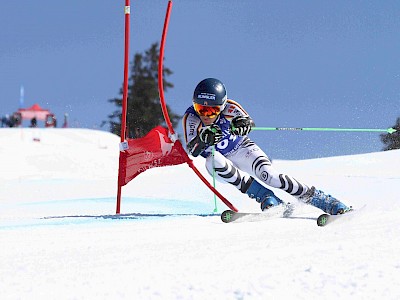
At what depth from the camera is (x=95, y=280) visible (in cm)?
285

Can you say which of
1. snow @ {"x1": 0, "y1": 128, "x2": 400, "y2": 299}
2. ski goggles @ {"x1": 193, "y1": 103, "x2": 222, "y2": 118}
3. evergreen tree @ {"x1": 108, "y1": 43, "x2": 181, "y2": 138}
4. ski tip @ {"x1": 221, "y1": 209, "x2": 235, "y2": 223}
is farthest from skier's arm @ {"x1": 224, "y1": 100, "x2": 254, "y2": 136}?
evergreen tree @ {"x1": 108, "y1": 43, "x2": 181, "y2": 138}

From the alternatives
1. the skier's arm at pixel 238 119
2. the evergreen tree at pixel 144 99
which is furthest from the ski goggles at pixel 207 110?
the evergreen tree at pixel 144 99

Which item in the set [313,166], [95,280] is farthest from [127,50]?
[313,166]

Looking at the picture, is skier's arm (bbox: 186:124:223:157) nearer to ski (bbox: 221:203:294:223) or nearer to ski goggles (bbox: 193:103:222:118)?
ski goggles (bbox: 193:103:222:118)

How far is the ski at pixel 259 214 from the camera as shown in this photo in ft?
17.2

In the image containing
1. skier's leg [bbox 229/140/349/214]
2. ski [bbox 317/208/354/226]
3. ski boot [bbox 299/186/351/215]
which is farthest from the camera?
skier's leg [bbox 229/140/349/214]

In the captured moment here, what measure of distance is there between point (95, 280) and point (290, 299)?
0.93 m

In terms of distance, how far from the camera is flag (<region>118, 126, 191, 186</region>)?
6375 millimetres

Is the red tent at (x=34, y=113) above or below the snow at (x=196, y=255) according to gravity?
above

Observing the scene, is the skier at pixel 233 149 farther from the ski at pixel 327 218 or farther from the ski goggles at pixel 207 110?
the ski at pixel 327 218

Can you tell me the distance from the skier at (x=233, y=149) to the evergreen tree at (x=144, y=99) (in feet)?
96.3

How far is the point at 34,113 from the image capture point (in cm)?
3494

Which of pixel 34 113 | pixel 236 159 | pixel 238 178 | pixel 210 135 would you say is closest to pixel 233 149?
pixel 236 159

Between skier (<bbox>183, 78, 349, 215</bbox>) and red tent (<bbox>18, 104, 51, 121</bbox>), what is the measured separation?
3071 cm
